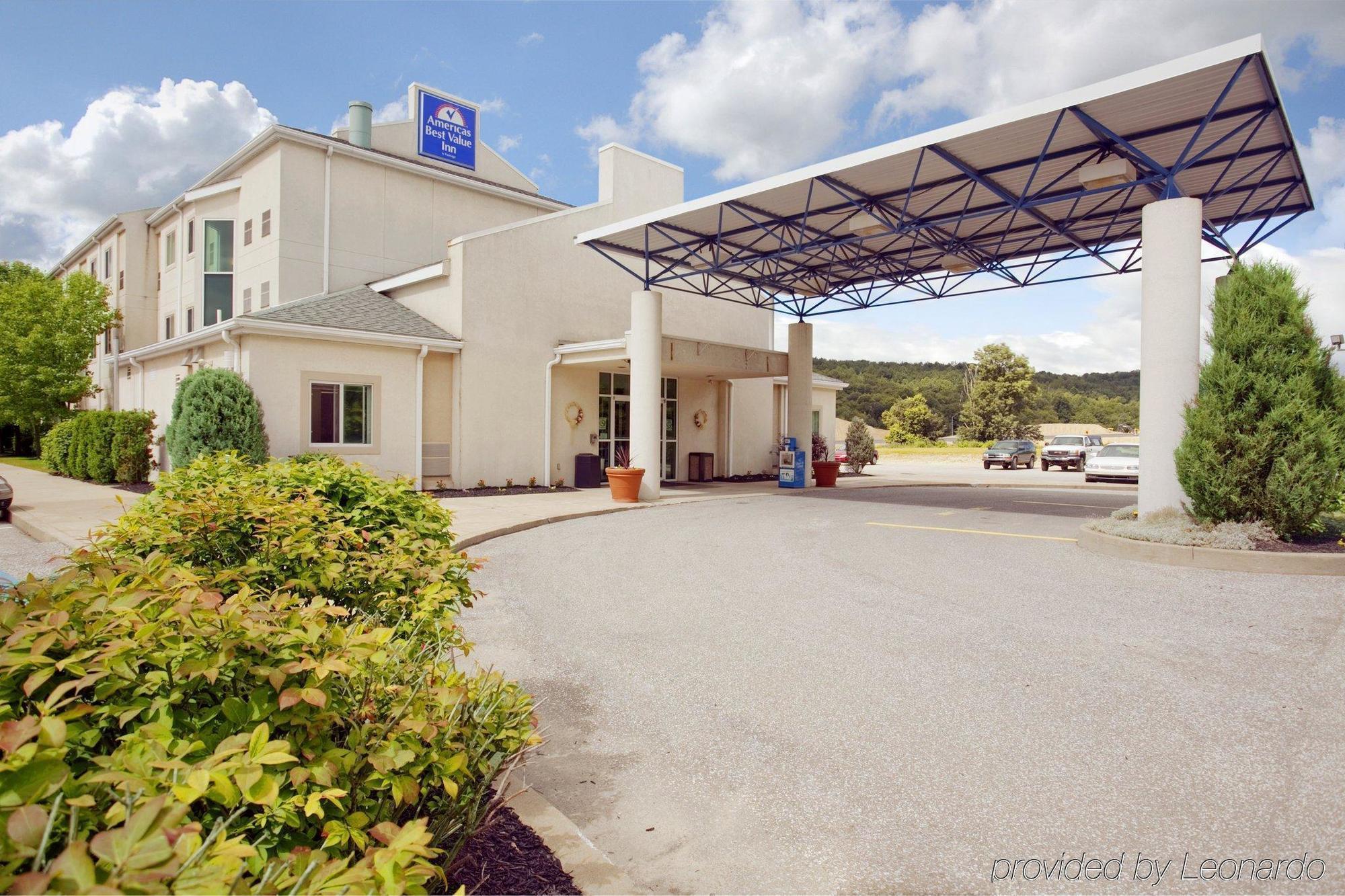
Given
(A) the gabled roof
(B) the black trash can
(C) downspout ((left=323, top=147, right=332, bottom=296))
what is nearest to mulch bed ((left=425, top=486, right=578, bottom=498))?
(B) the black trash can

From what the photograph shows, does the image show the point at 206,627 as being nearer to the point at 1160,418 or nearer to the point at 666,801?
the point at 666,801

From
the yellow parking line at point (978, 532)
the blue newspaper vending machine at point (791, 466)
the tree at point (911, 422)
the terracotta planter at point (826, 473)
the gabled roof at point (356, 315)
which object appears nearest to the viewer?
the yellow parking line at point (978, 532)

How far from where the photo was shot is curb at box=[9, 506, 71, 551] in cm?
1088

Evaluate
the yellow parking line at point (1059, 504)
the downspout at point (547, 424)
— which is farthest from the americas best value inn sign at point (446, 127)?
the yellow parking line at point (1059, 504)

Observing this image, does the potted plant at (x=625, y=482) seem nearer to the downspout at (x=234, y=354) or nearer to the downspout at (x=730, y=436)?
the downspout at (x=234, y=354)

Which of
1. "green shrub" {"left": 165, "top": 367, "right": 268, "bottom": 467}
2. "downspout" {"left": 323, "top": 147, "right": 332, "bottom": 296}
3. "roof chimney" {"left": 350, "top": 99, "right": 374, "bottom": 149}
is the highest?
"roof chimney" {"left": 350, "top": 99, "right": 374, "bottom": 149}

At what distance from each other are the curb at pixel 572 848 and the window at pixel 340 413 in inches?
578

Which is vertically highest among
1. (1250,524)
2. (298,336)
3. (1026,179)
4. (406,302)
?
(1026,179)

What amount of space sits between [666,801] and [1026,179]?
1470cm

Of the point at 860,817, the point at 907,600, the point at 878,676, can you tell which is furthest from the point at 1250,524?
the point at 860,817

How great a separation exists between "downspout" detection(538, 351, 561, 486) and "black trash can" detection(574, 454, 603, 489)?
2.83ft

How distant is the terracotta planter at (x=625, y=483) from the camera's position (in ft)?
55.7

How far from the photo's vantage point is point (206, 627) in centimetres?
197

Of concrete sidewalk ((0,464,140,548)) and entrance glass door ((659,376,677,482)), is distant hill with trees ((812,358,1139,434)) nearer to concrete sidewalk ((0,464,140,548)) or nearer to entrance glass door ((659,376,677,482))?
entrance glass door ((659,376,677,482))
